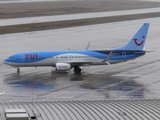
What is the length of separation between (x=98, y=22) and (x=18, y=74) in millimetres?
81750

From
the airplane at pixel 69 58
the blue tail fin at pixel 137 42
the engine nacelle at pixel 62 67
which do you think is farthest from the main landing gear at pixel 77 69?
the blue tail fin at pixel 137 42

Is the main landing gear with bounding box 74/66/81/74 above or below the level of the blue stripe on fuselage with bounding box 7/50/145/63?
below

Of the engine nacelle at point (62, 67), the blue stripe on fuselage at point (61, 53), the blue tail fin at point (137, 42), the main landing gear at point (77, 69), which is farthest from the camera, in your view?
the blue tail fin at point (137, 42)

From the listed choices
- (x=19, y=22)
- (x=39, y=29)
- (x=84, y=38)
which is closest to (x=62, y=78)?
(x=84, y=38)

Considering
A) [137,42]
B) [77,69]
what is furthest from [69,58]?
[137,42]

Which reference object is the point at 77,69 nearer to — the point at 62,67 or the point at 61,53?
the point at 62,67

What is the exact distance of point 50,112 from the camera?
3288 cm

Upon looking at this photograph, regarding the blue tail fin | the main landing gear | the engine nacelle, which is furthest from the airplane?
the blue tail fin

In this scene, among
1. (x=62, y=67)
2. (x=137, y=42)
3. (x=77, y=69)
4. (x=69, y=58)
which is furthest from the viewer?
(x=137, y=42)

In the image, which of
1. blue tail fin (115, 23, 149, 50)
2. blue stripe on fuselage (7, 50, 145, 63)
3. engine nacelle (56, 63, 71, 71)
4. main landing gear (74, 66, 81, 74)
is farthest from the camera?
blue tail fin (115, 23, 149, 50)

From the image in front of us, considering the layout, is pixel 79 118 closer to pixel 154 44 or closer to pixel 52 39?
pixel 154 44

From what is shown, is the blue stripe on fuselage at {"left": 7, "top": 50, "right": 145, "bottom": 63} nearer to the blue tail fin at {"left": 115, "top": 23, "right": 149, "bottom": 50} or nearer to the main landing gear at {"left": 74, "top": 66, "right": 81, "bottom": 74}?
the blue tail fin at {"left": 115, "top": 23, "right": 149, "bottom": 50}

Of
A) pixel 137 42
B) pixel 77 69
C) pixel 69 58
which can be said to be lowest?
pixel 77 69

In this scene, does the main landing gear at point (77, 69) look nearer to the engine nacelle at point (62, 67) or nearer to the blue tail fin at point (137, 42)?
the engine nacelle at point (62, 67)
